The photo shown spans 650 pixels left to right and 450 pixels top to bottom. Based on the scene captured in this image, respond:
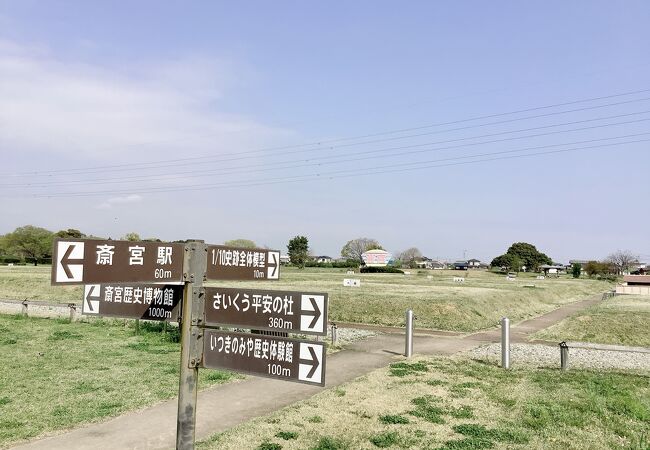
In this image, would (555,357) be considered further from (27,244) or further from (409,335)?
(27,244)

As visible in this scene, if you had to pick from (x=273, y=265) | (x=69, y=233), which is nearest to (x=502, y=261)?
(x=69, y=233)

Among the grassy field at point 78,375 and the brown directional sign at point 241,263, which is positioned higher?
the brown directional sign at point 241,263

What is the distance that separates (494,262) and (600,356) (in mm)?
124470

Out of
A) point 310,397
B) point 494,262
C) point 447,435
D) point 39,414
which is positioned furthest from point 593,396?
point 494,262

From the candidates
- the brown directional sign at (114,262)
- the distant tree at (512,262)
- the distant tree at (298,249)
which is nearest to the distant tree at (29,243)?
the distant tree at (298,249)

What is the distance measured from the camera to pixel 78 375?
1102 cm

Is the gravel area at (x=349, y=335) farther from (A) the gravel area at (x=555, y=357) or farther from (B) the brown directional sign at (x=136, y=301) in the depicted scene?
(B) the brown directional sign at (x=136, y=301)

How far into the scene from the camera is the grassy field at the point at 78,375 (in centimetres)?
816

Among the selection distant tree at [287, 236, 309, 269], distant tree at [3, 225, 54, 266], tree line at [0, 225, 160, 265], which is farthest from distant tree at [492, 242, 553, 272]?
distant tree at [3, 225, 54, 266]

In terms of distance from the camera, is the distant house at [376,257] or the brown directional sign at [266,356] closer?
the brown directional sign at [266,356]

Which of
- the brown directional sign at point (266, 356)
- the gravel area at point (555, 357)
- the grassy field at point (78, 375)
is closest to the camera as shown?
the brown directional sign at point (266, 356)

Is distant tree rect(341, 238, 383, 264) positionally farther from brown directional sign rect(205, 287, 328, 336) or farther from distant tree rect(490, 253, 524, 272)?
brown directional sign rect(205, 287, 328, 336)

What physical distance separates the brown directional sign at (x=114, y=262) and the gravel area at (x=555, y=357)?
38.6 ft

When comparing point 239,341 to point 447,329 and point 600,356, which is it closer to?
point 600,356
